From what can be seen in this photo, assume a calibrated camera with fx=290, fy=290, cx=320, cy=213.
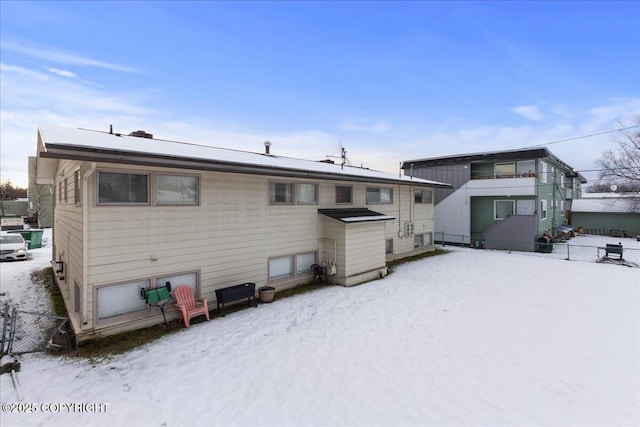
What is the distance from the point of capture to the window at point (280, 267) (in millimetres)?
10773

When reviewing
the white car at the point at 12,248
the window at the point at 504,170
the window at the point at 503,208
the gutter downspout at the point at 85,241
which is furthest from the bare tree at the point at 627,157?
the white car at the point at 12,248

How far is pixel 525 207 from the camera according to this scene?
69.4 ft

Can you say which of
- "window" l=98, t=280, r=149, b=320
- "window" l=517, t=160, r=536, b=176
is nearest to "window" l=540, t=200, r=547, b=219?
"window" l=517, t=160, r=536, b=176

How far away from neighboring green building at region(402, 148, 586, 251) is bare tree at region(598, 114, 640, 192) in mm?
5681

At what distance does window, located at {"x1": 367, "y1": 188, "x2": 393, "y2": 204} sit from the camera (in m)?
15.5

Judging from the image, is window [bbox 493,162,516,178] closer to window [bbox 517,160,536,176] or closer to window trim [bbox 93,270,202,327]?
window [bbox 517,160,536,176]

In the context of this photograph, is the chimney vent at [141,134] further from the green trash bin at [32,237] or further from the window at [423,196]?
the green trash bin at [32,237]

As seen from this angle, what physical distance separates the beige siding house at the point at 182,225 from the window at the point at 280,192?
0.04 metres

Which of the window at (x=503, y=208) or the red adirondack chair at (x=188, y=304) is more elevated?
the window at (x=503, y=208)

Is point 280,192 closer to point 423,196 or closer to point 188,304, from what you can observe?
point 188,304

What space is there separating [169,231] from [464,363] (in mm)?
7945

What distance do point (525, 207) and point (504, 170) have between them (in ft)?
10.2

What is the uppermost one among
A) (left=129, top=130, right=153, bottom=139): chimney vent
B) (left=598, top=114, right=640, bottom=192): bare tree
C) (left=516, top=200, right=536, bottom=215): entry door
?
(left=598, top=114, right=640, bottom=192): bare tree

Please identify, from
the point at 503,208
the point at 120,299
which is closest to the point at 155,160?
the point at 120,299
